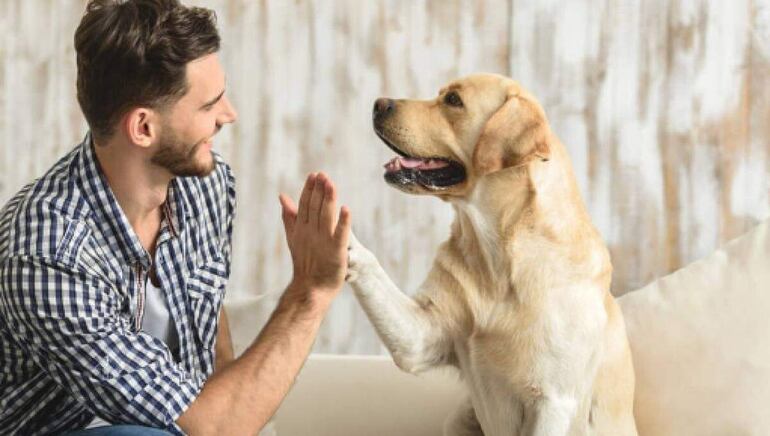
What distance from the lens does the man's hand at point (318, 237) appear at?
1740 mm

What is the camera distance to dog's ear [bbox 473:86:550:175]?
75.5 inches

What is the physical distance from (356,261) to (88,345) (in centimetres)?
53

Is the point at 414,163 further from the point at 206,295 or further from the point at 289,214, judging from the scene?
the point at 206,295

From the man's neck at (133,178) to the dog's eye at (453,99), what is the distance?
0.55m

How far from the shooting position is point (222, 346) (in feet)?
7.08

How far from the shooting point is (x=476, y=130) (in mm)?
2008

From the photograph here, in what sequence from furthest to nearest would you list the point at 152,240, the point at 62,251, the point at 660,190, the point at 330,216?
1. the point at 660,190
2. the point at 152,240
3. the point at 330,216
4. the point at 62,251

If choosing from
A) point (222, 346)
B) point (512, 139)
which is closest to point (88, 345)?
point (222, 346)

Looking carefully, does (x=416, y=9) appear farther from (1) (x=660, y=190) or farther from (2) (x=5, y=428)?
(2) (x=5, y=428)

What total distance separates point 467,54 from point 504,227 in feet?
2.56

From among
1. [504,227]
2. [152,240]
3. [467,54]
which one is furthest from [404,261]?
[152,240]

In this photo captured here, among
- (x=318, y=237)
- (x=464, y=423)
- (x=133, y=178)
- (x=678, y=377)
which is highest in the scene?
(x=133, y=178)

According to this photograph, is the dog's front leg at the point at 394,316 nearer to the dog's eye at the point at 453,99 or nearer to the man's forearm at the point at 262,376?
the man's forearm at the point at 262,376

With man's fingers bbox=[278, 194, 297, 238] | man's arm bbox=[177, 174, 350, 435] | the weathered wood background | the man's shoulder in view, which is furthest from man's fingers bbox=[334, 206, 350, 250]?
the weathered wood background
